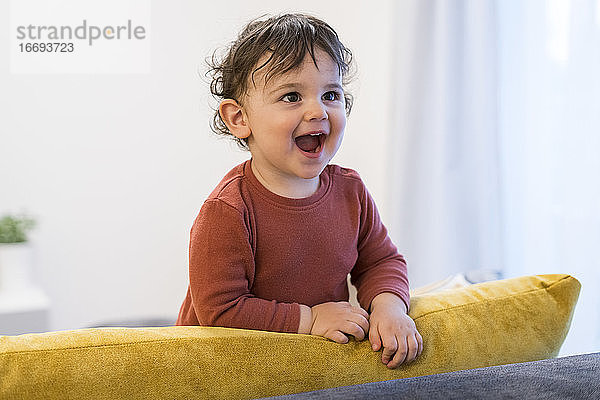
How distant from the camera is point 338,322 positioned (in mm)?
1036

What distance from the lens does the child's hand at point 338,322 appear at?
1014 mm

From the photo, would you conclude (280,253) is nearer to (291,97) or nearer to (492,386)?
(291,97)

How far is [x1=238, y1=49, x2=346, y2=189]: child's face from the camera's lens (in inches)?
43.8

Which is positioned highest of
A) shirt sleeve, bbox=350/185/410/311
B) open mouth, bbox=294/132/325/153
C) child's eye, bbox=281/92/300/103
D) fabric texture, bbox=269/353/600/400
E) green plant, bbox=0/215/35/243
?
child's eye, bbox=281/92/300/103

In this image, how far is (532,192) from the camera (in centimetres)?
252

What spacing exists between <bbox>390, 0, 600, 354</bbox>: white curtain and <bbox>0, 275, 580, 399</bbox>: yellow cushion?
4.23 feet

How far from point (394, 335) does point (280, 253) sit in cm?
27

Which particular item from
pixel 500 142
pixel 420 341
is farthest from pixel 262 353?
pixel 500 142

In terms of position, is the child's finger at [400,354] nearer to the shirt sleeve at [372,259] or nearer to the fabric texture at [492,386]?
the fabric texture at [492,386]

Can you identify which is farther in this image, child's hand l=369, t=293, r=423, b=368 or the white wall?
→ the white wall

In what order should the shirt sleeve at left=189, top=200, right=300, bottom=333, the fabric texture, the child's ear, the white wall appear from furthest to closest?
the white wall → the child's ear → the shirt sleeve at left=189, top=200, right=300, bottom=333 → the fabric texture

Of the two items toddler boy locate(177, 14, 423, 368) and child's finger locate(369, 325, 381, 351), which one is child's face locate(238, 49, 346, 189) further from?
child's finger locate(369, 325, 381, 351)

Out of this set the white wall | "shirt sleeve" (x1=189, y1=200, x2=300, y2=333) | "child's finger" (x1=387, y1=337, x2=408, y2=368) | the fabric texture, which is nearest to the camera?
the fabric texture


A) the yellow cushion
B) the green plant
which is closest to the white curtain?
the yellow cushion
